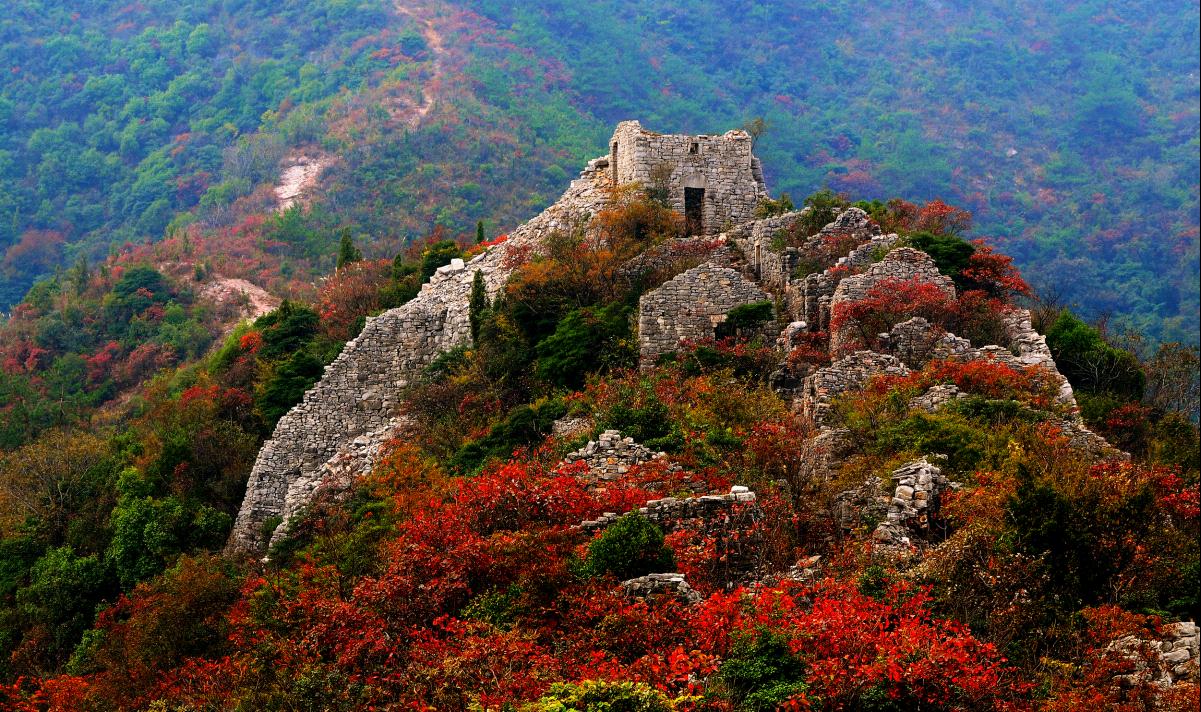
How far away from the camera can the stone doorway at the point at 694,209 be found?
127 ft

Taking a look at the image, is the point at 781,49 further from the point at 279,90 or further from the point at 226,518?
the point at 226,518

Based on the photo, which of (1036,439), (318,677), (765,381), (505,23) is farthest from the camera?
(505,23)

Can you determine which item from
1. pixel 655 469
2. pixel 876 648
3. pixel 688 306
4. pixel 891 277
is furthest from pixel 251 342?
pixel 876 648

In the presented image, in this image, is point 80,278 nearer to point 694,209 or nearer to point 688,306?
point 694,209

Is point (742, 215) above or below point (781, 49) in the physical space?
above

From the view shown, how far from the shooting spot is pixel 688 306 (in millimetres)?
33031

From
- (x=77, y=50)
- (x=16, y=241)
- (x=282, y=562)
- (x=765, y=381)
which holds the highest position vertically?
(x=765, y=381)

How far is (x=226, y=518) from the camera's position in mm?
35750

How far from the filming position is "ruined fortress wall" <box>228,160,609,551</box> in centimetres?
3550

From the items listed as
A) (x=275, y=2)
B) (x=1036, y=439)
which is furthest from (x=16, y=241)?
(x=1036, y=439)

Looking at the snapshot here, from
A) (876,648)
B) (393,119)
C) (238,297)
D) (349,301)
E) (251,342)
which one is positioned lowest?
(238,297)

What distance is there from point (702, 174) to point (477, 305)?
6.92m

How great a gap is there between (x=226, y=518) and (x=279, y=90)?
8866 cm

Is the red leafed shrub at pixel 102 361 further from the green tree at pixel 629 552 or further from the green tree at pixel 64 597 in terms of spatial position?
the green tree at pixel 629 552
